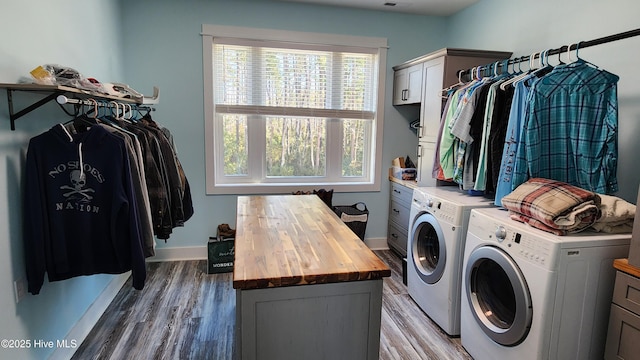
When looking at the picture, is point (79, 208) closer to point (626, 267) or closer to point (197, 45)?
point (197, 45)

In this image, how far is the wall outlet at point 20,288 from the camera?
1624mm

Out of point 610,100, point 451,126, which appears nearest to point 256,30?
point 451,126

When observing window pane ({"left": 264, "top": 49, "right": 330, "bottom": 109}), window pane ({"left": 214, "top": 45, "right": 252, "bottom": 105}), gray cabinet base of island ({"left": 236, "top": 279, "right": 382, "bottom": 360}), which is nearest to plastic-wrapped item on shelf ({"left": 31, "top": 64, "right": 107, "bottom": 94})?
gray cabinet base of island ({"left": 236, "top": 279, "right": 382, "bottom": 360})

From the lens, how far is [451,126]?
2.59 m

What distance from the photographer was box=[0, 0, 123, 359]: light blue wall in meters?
1.56

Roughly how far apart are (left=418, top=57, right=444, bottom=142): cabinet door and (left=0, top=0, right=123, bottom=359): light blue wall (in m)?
2.67

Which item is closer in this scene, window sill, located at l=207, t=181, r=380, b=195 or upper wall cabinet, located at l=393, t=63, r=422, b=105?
upper wall cabinet, located at l=393, t=63, r=422, b=105

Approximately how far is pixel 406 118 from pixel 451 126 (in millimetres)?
1412

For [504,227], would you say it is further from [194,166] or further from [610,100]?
[194,166]

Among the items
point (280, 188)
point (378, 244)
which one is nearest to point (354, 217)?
point (378, 244)

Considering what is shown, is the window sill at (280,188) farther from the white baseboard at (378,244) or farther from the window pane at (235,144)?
the white baseboard at (378,244)

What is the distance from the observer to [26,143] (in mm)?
1714

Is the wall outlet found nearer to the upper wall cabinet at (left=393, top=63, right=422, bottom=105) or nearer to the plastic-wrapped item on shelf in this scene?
the plastic-wrapped item on shelf

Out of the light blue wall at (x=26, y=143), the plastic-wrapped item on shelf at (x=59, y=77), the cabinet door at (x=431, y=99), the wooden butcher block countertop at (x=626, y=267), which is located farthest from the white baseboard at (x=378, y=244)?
the plastic-wrapped item on shelf at (x=59, y=77)
